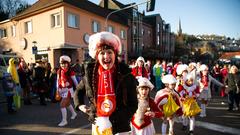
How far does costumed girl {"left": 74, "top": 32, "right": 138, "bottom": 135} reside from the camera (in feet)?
7.86

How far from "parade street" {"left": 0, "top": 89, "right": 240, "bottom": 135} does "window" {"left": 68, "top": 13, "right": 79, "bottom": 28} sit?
46.7 feet

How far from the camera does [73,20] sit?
22.5 meters

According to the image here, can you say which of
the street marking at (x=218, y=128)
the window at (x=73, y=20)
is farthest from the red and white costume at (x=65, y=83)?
the window at (x=73, y=20)

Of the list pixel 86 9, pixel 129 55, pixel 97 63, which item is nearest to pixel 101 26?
pixel 86 9

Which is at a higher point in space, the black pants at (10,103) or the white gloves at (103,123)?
the white gloves at (103,123)

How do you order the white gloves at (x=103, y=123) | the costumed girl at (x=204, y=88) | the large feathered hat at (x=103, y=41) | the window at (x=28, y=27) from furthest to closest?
the window at (x=28, y=27) → the costumed girl at (x=204, y=88) → the large feathered hat at (x=103, y=41) → the white gloves at (x=103, y=123)

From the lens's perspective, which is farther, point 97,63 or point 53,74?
point 53,74

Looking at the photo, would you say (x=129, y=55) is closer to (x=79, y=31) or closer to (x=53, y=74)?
(x=79, y=31)

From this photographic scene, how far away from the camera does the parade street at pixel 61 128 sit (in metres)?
6.20

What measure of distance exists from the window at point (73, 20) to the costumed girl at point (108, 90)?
20.2m

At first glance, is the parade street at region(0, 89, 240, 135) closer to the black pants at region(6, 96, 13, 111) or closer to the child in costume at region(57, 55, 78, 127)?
the black pants at region(6, 96, 13, 111)

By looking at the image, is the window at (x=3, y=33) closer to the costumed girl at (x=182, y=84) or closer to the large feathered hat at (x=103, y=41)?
the costumed girl at (x=182, y=84)

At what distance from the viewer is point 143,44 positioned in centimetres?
4294

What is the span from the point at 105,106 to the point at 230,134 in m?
4.91
